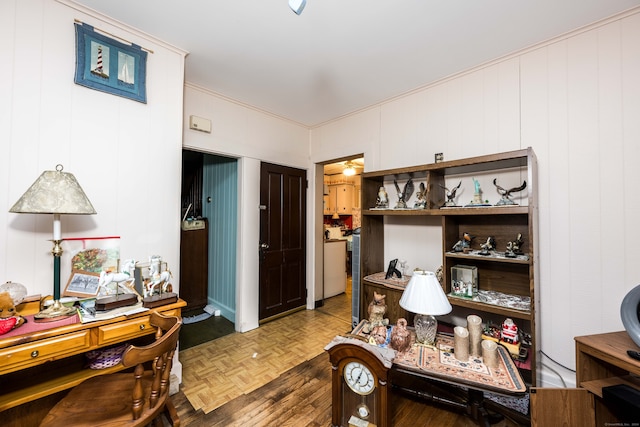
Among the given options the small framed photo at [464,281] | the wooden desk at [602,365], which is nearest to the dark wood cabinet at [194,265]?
the small framed photo at [464,281]

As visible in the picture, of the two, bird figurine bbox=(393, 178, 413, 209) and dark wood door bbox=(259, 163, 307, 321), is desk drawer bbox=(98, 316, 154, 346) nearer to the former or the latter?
dark wood door bbox=(259, 163, 307, 321)

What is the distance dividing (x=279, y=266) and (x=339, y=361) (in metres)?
2.11

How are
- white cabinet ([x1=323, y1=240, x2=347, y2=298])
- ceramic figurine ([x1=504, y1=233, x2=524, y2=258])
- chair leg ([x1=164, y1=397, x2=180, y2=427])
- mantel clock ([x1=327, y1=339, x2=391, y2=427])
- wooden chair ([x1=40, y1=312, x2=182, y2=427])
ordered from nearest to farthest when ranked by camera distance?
1. wooden chair ([x1=40, y1=312, x2=182, y2=427])
2. mantel clock ([x1=327, y1=339, x2=391, y2=427])
3. chair leg ([x1=164, y1=397, x2=180, y2=427])
4. ceramic figurine ([x1=504, y1=233, x2=524, y2=258])
5. white cabinet ([x1=323, y1=240, x2=347, y2=298])

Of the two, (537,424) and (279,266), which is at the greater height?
(279,266)

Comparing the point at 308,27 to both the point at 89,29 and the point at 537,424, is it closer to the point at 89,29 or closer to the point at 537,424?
the point at 89,29

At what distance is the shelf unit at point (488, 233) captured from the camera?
1.78 metres

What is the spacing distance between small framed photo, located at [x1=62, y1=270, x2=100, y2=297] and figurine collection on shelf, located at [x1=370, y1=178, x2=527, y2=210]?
2.54 meters

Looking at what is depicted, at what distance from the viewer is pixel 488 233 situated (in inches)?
89.8

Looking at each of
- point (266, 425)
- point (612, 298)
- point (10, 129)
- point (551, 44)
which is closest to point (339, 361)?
point (266, 425)

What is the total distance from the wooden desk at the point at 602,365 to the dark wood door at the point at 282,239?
2929 millimetres

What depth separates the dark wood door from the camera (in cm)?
335

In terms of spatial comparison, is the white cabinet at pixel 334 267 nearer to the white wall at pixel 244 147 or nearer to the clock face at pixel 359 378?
the white wall at pixel 244 147

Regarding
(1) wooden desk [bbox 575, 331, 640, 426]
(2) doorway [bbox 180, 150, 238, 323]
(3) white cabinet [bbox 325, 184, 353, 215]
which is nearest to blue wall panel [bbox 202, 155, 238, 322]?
(2) doorway [bbox 180, 150, 238, 323]

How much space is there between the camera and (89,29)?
1.77 meters
